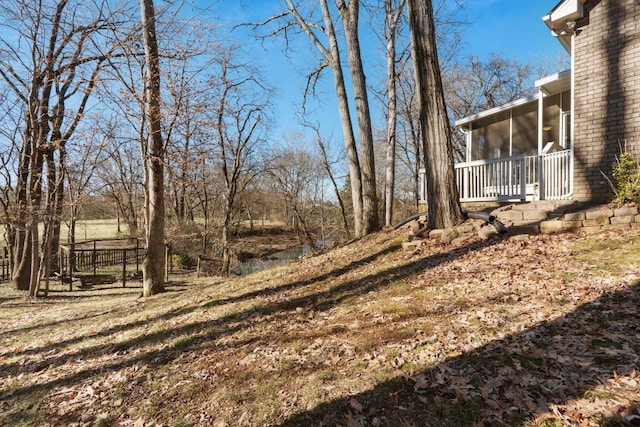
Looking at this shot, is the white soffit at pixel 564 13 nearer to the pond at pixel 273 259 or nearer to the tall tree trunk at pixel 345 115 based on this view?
the tall tree trunk at pixel 345 115

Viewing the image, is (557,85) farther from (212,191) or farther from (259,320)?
(212,191)

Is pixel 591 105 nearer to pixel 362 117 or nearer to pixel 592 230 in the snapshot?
pixel 592 230

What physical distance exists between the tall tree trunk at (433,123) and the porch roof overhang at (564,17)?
321cm

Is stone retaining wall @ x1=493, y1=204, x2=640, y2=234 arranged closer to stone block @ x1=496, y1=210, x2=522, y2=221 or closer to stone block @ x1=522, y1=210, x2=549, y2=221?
stone block @ x1=522, y1=210, x2=549, y2=221

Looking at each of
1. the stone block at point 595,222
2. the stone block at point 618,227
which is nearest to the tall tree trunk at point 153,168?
the stone block at point 595,222

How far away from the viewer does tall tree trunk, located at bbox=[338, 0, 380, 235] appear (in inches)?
373

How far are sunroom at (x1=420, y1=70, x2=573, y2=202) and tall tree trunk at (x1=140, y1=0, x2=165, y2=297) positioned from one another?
24.0ft

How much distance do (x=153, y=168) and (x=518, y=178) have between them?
9720 millimetres

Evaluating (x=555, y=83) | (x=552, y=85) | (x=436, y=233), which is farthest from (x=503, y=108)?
(x=436, y=233)

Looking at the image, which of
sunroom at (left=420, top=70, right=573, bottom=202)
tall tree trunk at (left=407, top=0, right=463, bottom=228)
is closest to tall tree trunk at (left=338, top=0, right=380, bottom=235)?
sunroom at (left=420, top=70, right=573, bottom=202)

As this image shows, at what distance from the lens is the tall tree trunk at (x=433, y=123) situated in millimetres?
6973

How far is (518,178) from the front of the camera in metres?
9.26

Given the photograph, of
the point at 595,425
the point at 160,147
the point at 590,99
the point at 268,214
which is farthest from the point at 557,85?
the point at 268,214

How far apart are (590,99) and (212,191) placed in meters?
22.4
